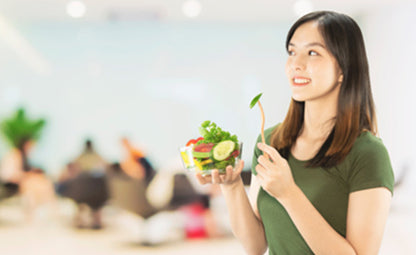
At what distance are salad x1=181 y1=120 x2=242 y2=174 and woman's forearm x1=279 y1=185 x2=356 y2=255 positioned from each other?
0.60 feet

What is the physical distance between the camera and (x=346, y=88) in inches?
39.4

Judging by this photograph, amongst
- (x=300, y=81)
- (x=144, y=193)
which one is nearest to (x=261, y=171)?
(x=300, y=81)

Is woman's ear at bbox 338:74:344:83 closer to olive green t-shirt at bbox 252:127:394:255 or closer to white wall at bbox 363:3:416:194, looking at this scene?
olive green t-shirt at bbox 252:127:394:255

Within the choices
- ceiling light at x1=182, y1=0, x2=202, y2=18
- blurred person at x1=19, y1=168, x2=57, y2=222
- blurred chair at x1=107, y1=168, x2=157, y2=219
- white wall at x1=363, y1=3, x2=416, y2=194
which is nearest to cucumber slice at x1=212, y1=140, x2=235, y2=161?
blurred chair at x1=107, y1=168, x2=157, y2=219

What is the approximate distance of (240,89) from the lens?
486 centimetres

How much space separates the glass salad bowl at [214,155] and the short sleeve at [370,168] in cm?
27

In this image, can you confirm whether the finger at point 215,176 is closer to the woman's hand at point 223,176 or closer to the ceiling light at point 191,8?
the woman's hand at point 223,176

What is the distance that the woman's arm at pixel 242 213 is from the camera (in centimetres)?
109

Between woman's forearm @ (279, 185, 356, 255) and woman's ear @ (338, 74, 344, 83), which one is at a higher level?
woman's ear @ (338, 74, 344, 83)

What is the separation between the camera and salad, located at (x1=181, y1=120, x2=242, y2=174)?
1031 mm

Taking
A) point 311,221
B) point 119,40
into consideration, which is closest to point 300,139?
point 311,221

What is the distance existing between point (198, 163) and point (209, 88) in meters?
3.90

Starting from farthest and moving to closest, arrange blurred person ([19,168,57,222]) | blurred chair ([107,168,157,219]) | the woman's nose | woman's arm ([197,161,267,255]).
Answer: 1. blurred person ([19,168,57,222])
2. blurred chair ([107,168,157,219])
3. woman's arm ([197,161,267,255])
4. the woman's nose

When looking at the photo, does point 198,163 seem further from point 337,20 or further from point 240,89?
point 240,89
